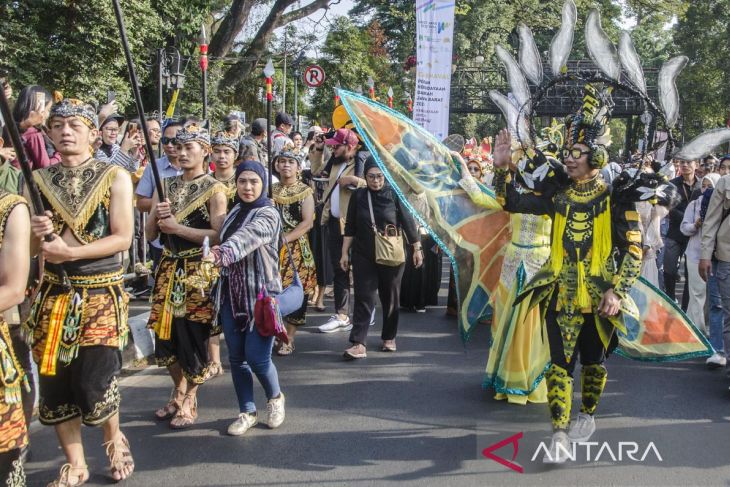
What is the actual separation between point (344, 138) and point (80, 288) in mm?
4644

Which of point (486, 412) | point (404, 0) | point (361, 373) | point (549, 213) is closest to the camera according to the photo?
point (549, 213)

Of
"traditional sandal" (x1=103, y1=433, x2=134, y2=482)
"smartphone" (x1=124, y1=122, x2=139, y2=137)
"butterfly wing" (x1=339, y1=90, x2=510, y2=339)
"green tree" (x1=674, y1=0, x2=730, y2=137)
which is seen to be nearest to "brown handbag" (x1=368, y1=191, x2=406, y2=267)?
"butterfly wing" (x1=339, y1=90, x2=510, y2=339)

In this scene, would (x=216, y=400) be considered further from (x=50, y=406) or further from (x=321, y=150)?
(x=321, y=150)

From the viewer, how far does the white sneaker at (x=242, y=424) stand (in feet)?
15.1

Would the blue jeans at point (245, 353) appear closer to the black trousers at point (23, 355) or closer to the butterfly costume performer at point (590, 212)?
the black trousers at point (23, 355)

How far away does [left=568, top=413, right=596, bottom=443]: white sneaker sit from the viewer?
4.42 meters

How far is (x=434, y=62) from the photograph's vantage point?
927cm

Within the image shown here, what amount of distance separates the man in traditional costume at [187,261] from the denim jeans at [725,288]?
158 inches

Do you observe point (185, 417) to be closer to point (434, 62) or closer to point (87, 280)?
point (87, 280)

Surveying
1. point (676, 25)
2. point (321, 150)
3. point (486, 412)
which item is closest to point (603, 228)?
point (486, 412)

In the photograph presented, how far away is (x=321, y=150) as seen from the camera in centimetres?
945

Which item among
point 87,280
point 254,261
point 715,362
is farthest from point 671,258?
point 87,280

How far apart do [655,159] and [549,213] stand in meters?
0.68

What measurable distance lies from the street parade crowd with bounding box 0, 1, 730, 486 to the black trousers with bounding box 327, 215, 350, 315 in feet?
3.92
